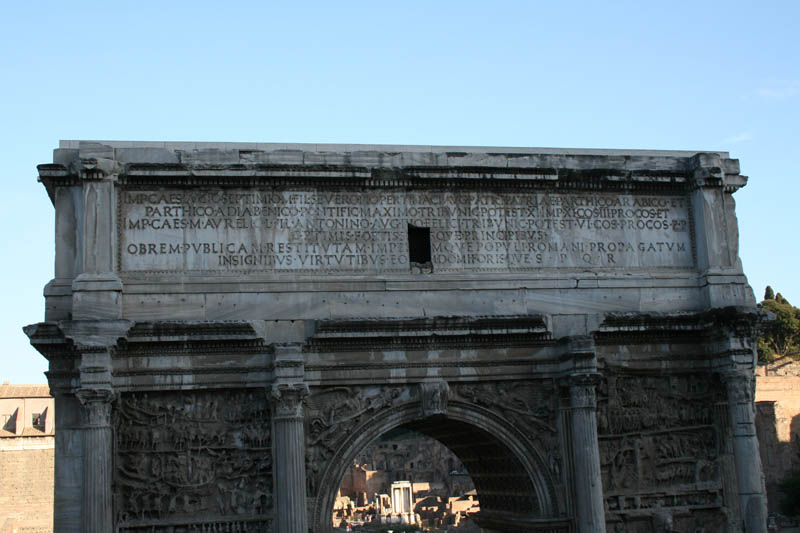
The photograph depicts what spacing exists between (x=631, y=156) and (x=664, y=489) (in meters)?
5.08

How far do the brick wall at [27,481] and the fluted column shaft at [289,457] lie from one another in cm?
A: 3330

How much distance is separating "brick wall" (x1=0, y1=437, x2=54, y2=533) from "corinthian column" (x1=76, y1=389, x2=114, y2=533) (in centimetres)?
3293

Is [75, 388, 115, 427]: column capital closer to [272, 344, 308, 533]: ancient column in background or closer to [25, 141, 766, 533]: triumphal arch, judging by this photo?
[25, 141, 766, 533]: triumphal arch

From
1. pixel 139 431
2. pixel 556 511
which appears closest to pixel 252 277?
pixel 139 431

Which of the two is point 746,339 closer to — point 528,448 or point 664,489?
point 664,489

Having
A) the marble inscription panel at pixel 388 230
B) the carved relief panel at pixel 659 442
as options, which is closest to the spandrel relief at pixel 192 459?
the marble inscription panel at pixel 388 230

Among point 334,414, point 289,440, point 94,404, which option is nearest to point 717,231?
point 334,414

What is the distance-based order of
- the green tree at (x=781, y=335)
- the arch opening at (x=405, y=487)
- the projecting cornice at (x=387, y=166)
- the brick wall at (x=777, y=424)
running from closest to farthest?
the projecting cornice at (x=387, y=166), the brick wall at (x=777, y=424), the arch opening at (x=405, y=487), the green tree at (x=781, y=335)

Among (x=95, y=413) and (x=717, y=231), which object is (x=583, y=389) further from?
(x=95, y=413)

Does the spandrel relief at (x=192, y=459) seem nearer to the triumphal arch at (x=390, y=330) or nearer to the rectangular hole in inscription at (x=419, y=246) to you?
the triumphal arch at (x=390, y=330)

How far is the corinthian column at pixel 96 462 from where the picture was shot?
1228 centimetres

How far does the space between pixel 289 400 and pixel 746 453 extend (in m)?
6.75

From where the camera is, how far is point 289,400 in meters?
13.1

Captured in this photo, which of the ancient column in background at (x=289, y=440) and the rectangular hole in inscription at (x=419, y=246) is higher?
the rectangular hole in inscription at (x=419, y=246)
